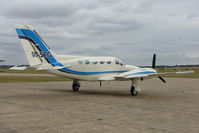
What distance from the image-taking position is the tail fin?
1784 cm

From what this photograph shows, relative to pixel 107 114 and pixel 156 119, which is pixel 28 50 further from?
pixel 156 119

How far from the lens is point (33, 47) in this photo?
18141 millimetres

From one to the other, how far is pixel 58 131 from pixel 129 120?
10.3ft

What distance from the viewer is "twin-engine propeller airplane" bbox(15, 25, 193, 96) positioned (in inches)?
706

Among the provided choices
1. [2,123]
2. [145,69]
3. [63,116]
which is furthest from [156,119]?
[145,69]

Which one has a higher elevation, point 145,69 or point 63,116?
point 145,69

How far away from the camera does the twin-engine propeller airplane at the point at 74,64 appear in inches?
706

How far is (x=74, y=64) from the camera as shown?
748 inches

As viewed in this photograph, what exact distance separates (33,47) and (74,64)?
3487 mm

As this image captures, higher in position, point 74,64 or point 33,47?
point 33,47

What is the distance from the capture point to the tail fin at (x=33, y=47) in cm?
1784

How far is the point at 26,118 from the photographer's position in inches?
366

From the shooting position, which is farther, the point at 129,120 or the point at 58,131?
the point at 129,120

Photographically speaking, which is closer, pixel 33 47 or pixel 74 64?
pixel 33 47
